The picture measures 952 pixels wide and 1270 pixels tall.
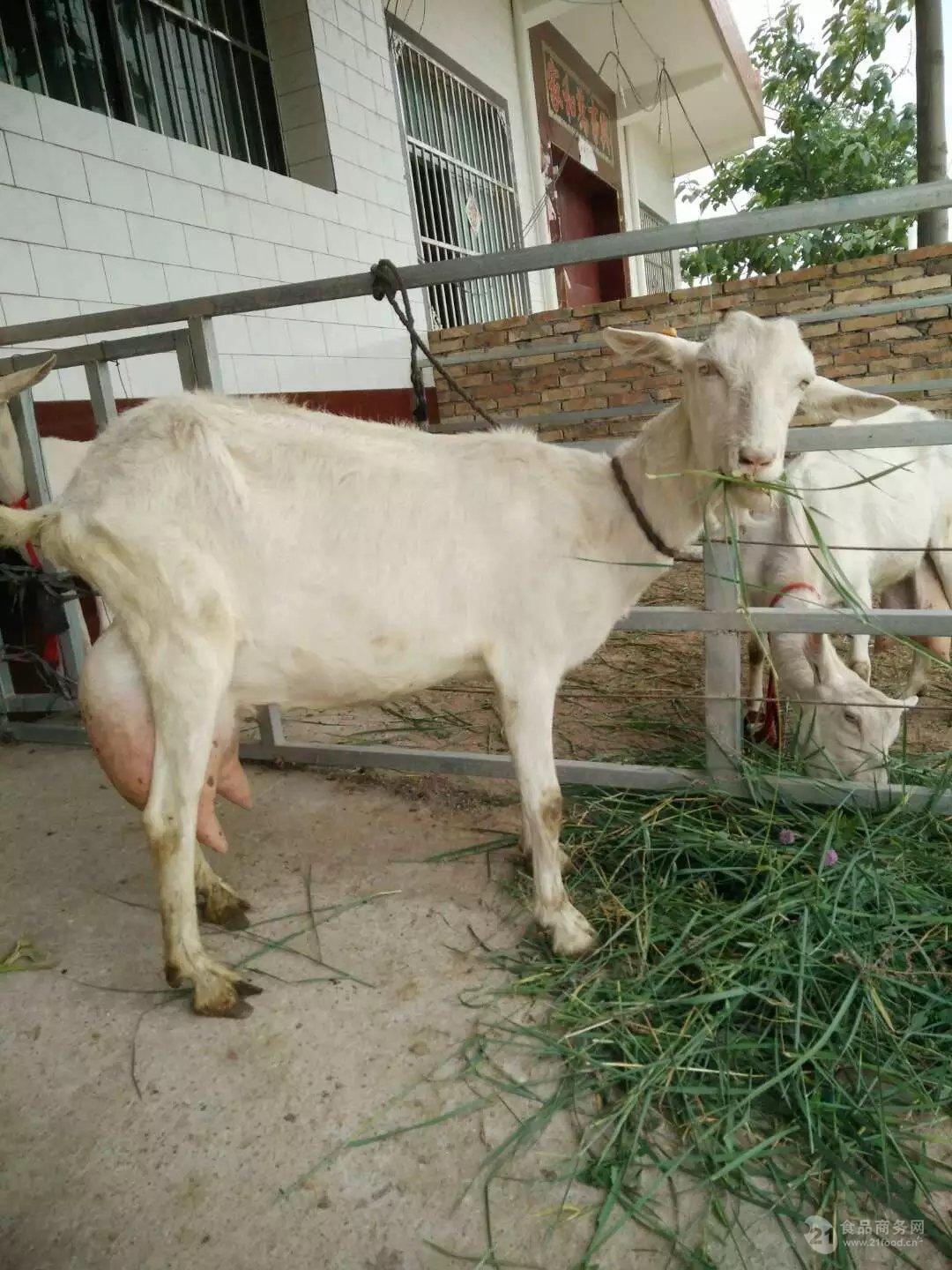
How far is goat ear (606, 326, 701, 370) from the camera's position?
213cm

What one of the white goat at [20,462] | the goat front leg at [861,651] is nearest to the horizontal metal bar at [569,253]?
the white goat at [20,462]

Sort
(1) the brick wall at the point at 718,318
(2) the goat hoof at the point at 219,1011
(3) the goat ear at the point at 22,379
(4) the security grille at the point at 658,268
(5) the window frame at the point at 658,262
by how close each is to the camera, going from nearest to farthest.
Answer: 1. (2) the goat hoof at the point at 219,1011
2. (3) the goat ear at the point at 22,379
3. (1) the brick wall at the point at 718,318
4. (5) the window frame at the point at 658,262
5. (4) the security grille at the point at 658,268

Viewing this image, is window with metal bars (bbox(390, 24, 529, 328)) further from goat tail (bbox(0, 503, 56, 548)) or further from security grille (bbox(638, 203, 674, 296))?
goat tail (bbox(0, 503, 56, 548))

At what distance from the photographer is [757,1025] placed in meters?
1.80

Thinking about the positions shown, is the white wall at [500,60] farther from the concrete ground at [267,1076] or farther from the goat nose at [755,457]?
the concrete ground at [267,1076]

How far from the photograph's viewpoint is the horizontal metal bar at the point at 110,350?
3043 mm

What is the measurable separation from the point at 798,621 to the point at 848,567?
116 cm

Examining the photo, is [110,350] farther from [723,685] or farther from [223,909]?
[723,685]

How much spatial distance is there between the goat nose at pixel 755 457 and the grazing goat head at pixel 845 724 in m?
1.04

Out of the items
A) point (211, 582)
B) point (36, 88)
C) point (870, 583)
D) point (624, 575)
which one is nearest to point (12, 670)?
point (211, 582)

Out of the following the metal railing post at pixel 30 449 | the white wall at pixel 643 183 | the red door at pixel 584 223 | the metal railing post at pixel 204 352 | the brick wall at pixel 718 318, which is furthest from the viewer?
the white wall at pixel 643 183

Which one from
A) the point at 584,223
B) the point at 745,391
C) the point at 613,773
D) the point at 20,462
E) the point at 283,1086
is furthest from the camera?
the point at 584,223

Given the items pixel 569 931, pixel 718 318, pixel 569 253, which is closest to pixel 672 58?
pixel 718 318

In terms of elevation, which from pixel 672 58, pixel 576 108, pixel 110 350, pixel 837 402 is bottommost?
pixel 837 402
